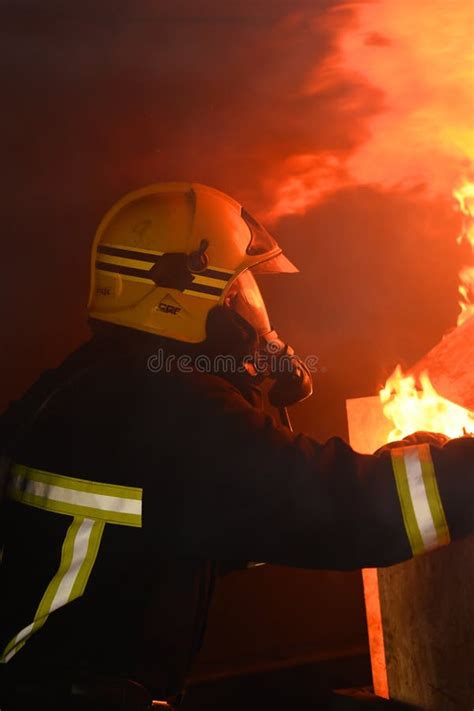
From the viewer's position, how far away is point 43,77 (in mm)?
2479

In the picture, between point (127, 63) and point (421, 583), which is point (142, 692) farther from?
point (127, 63)

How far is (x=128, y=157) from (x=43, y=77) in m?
0.40

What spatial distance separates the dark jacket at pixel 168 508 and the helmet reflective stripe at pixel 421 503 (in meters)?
0.02

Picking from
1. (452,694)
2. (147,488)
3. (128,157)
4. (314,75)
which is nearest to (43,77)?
(128,157)

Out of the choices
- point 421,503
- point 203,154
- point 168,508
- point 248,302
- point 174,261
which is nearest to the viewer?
point 421,503

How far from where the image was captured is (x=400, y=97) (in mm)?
2486

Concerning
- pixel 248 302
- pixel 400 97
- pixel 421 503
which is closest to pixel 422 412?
pixel 248 302

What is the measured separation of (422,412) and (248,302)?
0.64m

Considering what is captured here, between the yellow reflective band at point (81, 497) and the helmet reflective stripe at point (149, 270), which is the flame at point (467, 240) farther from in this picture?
the yellow reflective band at point (81, 497)

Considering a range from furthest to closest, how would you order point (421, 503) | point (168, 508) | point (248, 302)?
point (248, 302), point (168, 508), point (421, 503)

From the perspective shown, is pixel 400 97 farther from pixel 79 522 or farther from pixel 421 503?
pixel 79 522

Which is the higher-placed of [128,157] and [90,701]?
[128,157]

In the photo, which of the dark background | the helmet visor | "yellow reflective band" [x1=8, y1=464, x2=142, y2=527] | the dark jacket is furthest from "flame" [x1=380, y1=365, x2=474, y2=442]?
"yellow reflective band" [x1=8, y1=464, x2=142, y2=527]

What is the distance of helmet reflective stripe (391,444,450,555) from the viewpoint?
1.51m
